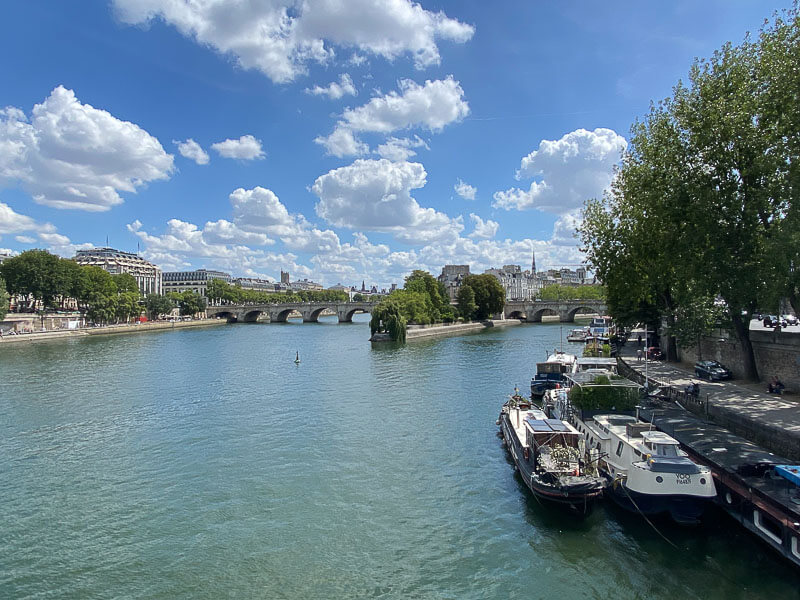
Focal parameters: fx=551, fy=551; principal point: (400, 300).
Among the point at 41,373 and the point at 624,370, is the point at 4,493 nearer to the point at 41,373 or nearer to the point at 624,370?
the point at 41,373

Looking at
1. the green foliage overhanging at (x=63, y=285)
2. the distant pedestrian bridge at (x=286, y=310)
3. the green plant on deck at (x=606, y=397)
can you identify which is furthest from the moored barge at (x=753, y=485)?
the distant pedestrian bridge at (x=286, y=310)

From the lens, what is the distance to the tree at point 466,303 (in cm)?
10238

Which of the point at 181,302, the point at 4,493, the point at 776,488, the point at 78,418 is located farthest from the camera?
the point at 181,302

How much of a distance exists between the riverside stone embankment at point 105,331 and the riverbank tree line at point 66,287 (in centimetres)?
556

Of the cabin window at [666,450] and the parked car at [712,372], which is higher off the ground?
the parked car at [712,372]

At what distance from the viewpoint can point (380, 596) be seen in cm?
1239

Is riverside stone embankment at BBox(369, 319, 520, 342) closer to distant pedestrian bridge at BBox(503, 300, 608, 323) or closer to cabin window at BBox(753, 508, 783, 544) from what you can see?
distant pedestrian bridge at BBox(503, 300, 608, 323)

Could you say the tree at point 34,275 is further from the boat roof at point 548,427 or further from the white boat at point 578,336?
the boat roof at point 548,427

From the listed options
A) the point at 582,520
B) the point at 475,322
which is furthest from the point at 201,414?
the point at 475,322

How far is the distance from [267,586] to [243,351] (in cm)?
5370

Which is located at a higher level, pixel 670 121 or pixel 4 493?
pixel 670 121

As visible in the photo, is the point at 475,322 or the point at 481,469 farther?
the point at 475,322

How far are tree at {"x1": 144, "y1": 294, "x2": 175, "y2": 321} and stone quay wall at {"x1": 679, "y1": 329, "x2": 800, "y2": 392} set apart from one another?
11009cm

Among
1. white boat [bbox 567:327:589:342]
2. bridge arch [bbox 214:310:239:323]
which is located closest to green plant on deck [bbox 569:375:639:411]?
white boat [bbox 567:327:589:342]
